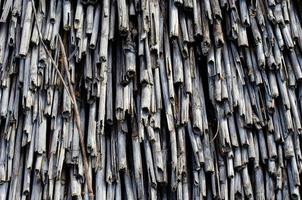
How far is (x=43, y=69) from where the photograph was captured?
1.90 m

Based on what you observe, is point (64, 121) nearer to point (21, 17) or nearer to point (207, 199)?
point (21, 17)

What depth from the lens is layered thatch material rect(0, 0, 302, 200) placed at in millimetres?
1880

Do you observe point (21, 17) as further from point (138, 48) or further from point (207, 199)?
point (207, 199)

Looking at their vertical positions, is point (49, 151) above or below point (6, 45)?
below

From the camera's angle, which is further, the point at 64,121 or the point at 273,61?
the point at 273,61

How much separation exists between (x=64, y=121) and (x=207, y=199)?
22.2 inches

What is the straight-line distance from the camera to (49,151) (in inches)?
73.8

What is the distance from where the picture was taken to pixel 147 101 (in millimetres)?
1889

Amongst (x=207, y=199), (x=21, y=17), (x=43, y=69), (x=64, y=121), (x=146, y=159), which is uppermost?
(x=21, y=17)

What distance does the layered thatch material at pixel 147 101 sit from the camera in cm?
188

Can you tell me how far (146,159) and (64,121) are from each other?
0.30 metres

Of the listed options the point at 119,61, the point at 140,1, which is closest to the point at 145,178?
the point at 119,61

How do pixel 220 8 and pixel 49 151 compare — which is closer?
pixel 49 151

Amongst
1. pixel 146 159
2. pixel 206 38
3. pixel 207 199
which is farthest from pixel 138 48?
pixel 207 199
